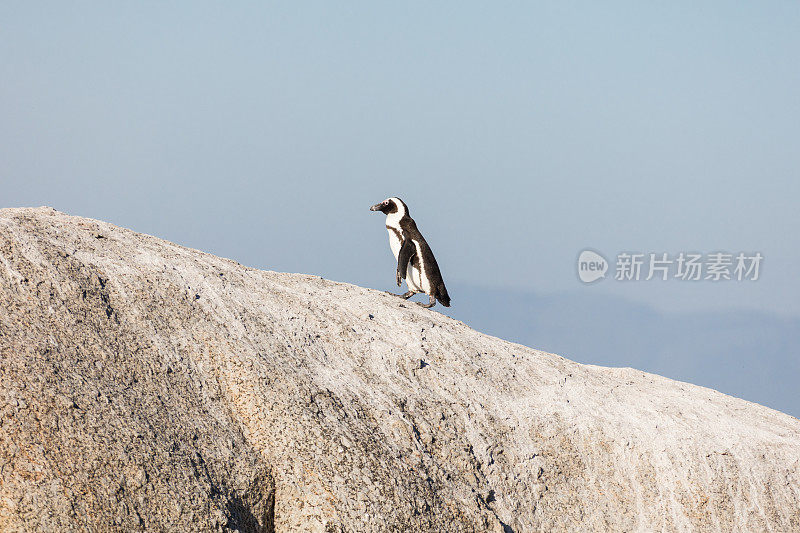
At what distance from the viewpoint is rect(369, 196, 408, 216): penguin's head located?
13797mm

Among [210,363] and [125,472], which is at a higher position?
[210,363]

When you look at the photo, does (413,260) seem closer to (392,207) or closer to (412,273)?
(412,273)

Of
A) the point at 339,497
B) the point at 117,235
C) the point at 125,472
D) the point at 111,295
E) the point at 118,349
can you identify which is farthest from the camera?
the point at 117,235

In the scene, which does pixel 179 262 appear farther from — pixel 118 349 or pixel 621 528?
pixel 621 528

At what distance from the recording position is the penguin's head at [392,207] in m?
13.8

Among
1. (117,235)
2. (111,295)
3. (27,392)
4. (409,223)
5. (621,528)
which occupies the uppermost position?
(409,223)

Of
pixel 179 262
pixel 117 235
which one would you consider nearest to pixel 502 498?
pixel 179 262

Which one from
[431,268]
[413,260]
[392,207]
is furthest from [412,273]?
[392,207]

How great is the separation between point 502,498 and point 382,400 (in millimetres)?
1665

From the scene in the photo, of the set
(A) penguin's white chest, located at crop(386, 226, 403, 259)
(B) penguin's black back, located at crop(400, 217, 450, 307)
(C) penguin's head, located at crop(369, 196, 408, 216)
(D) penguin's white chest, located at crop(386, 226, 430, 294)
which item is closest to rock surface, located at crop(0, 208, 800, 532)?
(B) penguin's black back, located at crop(400, 217, 450, 307)

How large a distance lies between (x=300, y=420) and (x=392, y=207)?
23.2 feet

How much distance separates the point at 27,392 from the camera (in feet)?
21.3

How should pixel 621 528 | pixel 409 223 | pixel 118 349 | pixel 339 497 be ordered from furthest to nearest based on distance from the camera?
pixel 409 223 → pixel 621 528 → pixel 118 349 → pixel 339 497

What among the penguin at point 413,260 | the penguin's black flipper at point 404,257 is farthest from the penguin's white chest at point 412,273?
the penguin's black flipper at point 404,257
